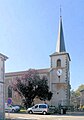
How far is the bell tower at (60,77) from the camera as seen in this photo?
54.7 metres

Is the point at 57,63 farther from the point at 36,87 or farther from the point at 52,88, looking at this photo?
the point at 36,87

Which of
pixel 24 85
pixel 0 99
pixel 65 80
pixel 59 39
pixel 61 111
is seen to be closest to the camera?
pixel 0 99

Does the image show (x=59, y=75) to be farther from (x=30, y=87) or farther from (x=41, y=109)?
(x=41, y=109)

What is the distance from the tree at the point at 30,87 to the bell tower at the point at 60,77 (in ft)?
20.4

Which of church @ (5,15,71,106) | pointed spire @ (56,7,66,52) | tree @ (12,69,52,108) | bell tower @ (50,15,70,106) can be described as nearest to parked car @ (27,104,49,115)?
tree @ (12,69,52,108)

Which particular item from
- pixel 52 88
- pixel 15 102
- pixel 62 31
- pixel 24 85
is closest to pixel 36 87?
pixel 24 85

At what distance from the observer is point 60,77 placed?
5572cm

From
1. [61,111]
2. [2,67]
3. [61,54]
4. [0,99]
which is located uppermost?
[61,54]

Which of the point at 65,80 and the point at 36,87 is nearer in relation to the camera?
the point at 36,87

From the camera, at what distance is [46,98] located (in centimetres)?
4984

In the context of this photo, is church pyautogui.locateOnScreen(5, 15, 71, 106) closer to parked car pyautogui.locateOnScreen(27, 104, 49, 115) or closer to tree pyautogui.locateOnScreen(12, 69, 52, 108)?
tree pyautogui.locateOnScreen(12, 69, 52, 108)

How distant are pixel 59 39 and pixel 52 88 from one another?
38.8 ft

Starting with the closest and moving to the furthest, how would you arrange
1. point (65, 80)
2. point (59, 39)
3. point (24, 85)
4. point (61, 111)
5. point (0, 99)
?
point (0, 99) → point (61, 111) → point (24, 85) → point (65, 80) → point (59, 39)

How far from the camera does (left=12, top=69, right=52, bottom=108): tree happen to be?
47219 mm
